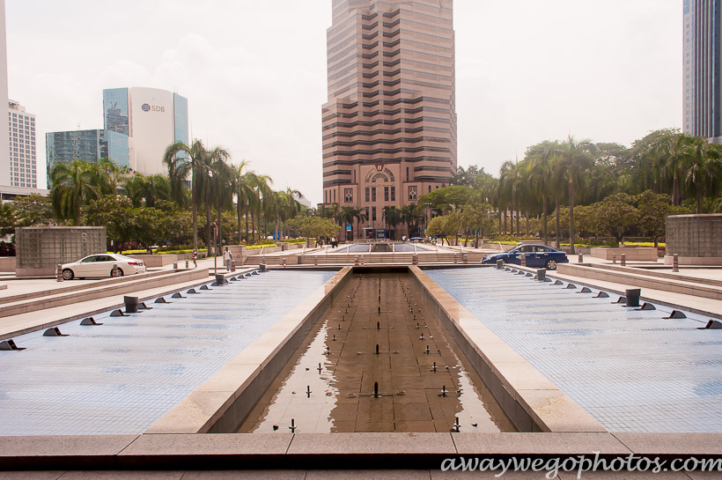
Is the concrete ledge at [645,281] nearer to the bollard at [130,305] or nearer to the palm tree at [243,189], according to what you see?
the bollard at [130,305]

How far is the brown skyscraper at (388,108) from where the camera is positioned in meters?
146

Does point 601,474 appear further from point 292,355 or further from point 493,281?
point 493,281

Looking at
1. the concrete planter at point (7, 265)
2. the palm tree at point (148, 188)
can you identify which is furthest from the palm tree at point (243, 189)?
the concrete planter at point (7, 265)

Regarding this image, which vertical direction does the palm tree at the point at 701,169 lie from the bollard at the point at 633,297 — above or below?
above

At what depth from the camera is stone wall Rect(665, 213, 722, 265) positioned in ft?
82.8

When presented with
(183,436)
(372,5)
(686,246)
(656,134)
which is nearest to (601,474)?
(183,436)

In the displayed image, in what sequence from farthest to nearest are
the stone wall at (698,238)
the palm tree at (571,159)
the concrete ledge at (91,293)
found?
the palm tree at (571,159) → the stone wall at (698,238) → the concrete ledge at (91,293)

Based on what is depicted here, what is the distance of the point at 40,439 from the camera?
4648 mm

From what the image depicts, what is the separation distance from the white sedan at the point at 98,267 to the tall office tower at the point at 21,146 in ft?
619

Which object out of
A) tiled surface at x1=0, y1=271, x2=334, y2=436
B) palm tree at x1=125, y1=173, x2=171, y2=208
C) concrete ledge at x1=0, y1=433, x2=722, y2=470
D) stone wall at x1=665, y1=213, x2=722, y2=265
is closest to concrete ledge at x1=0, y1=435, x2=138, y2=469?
concrete ledge at x1=0, y1=433, x2=722, y2=470

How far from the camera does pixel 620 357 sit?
8.30m

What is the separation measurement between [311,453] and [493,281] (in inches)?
727

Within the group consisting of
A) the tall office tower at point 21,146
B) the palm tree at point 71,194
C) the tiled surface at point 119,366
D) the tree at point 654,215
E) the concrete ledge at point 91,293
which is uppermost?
the tall office tower at point 21,146

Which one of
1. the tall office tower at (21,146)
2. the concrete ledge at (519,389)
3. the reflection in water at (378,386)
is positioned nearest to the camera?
the concrete ledge at (519,389)
